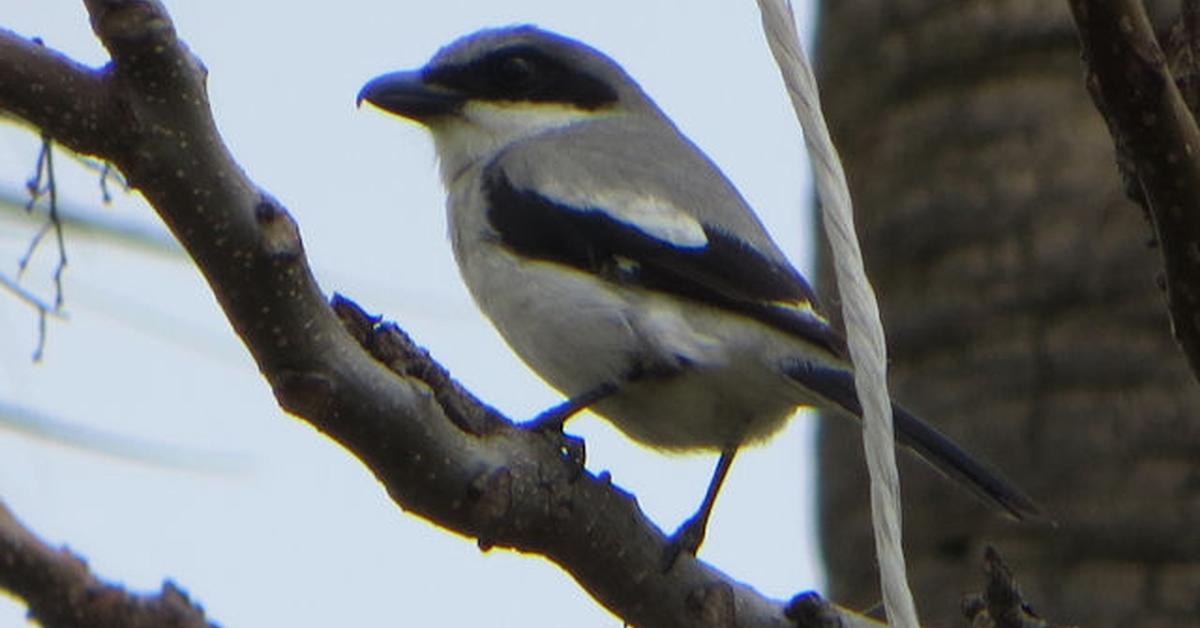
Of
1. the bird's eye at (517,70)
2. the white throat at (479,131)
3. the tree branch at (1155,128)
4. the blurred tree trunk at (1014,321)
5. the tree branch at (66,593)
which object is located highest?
the tree branch at (1155,128)

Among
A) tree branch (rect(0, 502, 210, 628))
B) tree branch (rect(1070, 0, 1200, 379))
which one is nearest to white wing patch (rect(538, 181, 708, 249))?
tree branch (rect(1070, 0, 1200, 379))

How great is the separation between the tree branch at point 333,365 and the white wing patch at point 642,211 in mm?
1001

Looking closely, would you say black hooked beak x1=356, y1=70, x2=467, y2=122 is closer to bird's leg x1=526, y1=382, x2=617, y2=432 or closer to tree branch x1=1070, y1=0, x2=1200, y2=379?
bird's leg x1=526, y1=382, x2=617, y2=432

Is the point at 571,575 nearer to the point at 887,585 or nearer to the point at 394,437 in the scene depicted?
the point at 394,437

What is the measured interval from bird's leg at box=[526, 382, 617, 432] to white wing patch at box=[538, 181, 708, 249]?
0.32m

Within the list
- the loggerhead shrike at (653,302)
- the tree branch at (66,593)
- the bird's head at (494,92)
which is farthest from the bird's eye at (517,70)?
the tree branch at (66,593)

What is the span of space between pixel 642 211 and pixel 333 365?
170 cm

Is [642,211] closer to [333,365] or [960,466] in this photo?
[960,466]

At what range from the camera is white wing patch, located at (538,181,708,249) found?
4.30m

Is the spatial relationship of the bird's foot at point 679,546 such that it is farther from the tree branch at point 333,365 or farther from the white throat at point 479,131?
the white throat at point 479,131

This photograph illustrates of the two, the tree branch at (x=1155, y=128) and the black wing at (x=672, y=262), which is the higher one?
the tree branch at (x=1155, y=128)

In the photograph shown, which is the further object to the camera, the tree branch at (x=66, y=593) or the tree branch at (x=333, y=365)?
the tree branch at (x=333, y=365)

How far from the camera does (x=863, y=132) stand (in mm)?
5594

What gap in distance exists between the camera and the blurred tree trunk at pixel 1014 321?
4828mm
